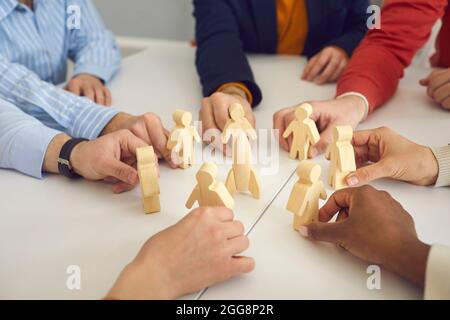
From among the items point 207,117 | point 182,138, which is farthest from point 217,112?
point 182,138

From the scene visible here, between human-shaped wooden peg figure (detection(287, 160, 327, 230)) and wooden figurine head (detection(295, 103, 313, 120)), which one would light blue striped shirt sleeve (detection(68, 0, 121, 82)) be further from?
human-shaped wooden peg figure (detection(287, 160, 327, 230))

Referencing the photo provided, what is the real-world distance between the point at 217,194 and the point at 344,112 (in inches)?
14.0

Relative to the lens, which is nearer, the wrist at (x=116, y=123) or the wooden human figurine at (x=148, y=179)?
the wooden human figurine at (x=148, y=179)

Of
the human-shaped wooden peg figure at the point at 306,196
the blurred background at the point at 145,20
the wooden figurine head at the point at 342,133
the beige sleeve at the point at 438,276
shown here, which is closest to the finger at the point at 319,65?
the wooden figurine head at the point at 342,133

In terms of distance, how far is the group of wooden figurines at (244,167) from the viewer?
0.55m

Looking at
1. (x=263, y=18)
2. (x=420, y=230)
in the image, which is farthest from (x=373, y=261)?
(x=263, y=18)

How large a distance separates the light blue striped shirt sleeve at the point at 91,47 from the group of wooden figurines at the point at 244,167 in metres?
0.46

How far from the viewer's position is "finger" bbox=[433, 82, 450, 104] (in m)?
0.88

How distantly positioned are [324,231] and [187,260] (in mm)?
170

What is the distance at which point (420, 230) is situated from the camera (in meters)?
0.55

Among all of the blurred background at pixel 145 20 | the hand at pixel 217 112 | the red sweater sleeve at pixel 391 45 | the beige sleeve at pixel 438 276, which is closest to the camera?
the beige sleeve at pixel 438 276

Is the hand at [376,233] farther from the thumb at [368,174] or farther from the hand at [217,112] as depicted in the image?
the hand at [217,112]

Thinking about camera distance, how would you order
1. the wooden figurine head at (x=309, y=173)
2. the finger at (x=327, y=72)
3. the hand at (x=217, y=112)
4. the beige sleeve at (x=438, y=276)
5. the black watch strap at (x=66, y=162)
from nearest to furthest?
the beige sleeve at (x=438, y=276)
the wooden figurine head at (x=309, y=173)
the black watch strap at (x=66, y=162)
the hand at (x=217, y=112)
the finger at (x=327, y=72)

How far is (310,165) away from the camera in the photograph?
550 millimetres
